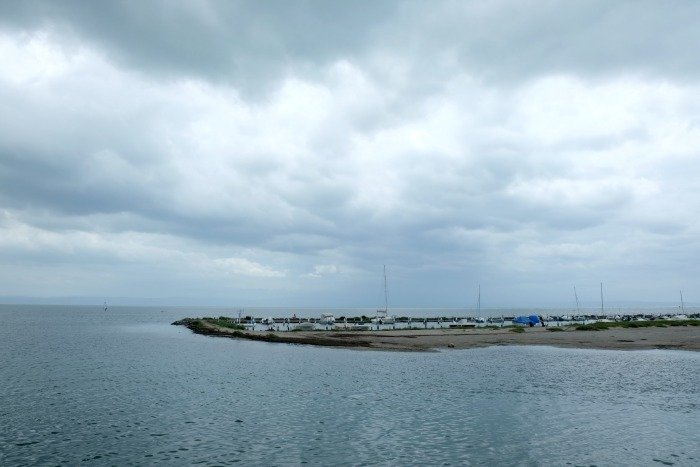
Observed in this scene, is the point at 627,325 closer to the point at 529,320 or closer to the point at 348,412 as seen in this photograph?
the point at 529,320

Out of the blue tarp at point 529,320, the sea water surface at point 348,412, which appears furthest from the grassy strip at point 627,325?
the sea water surface at point 348,412

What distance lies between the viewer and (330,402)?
33.2 m

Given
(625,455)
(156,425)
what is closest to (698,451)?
(625,455)

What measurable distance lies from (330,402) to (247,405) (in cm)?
569

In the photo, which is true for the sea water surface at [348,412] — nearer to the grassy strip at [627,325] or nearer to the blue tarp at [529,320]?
the grassy strip at [627,325]

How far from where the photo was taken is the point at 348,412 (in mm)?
30078

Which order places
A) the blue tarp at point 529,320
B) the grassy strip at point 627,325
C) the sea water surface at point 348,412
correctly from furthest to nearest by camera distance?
the blue tarp at point 529,320, the grassy strip at point 627,325, the sea water surface at point 348,412

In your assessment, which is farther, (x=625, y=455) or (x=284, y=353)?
(x=284, y=353)

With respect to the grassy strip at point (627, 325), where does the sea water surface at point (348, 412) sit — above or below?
below

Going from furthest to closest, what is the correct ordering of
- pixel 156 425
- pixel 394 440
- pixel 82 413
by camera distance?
1. pixel 82 413
2. pixel 156 425
3. pixel 394 440

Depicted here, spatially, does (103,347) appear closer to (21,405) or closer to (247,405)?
(21,405)

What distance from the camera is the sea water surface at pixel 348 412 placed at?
21844mm

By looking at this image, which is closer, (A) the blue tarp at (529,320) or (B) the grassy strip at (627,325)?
(B) the grassy strip at (627,325)

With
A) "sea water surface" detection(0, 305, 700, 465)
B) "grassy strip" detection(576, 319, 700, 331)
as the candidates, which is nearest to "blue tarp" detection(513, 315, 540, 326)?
"grassy strip" detection(576, 319, 700, 331)
